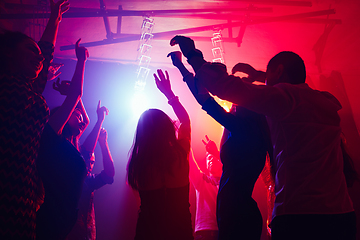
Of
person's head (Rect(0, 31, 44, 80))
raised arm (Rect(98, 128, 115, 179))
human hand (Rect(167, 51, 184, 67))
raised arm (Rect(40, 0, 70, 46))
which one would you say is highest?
raised arm (Rect(40, 0, 70, 46))

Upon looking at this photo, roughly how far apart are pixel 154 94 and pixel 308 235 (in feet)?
10.9

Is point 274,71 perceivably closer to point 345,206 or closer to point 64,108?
point 345,206

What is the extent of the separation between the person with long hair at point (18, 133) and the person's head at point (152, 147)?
1.87ft

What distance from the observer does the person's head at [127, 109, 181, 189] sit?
1381mm

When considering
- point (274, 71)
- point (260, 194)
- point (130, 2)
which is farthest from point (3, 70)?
point (260, 194)

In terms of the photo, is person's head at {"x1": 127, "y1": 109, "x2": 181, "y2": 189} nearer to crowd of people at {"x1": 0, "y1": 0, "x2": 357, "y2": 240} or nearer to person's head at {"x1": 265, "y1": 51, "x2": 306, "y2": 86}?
crowd of people at {"x1": 0, "y1": 0, "x2": 357, "y2": 240}

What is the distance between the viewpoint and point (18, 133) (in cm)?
98

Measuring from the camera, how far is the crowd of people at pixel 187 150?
0.85 metres

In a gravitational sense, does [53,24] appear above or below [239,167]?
above

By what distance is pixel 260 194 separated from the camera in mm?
3455

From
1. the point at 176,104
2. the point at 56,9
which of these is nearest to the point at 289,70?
the point at 176,104

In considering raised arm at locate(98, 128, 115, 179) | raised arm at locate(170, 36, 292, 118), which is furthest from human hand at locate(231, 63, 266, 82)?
raised arm at locate(98, 128, 115, 179)

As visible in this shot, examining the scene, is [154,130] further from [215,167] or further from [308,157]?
[215,167]

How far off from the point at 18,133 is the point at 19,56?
1.54 feet
